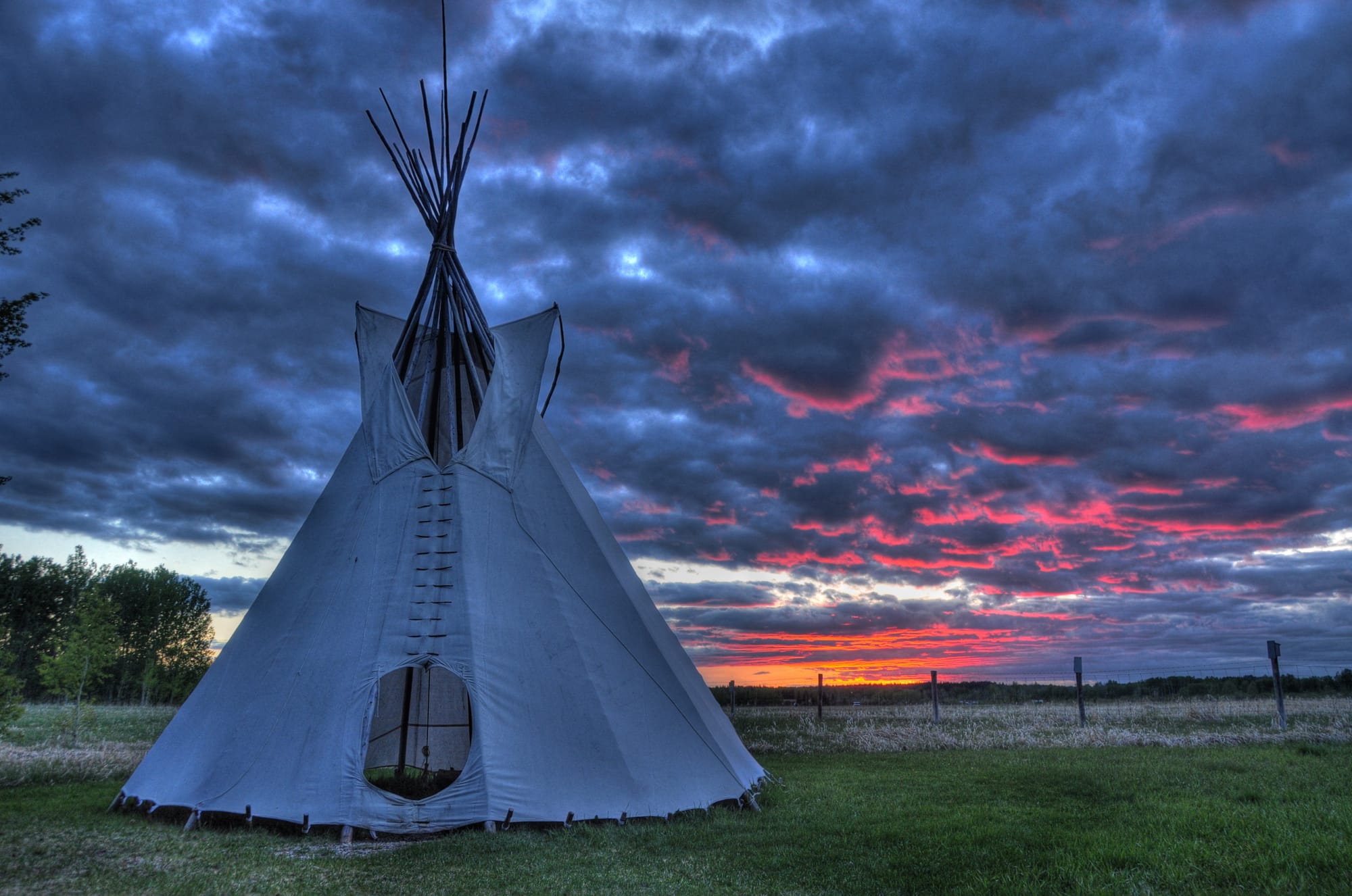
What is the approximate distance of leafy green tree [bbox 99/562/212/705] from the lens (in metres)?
47.2

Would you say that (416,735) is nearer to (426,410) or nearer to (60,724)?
(426,410)

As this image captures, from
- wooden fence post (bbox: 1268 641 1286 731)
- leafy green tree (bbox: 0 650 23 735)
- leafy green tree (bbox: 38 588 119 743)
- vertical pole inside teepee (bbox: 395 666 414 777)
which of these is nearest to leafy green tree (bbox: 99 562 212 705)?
leafy green tree (bbox: 38 588 119 743)

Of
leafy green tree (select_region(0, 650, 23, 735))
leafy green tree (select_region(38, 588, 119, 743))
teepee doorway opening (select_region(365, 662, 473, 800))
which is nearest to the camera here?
leafy green tree (select_region(0, 650, 23, 735))

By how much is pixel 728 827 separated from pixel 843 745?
855 centimetres

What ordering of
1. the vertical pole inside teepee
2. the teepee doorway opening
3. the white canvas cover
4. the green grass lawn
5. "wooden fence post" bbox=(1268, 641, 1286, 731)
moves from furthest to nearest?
"wooden fence post" bbox=(1268, 641, 1286, 731) → the teepee doorway opening → the vertical pole inside teepee → the white canvas cover → the green grass lawn

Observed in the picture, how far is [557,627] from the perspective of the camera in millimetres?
8648

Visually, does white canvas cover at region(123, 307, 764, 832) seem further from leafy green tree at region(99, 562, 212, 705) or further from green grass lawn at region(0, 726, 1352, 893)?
leafy green tree at region(99, 562, 212, 705)

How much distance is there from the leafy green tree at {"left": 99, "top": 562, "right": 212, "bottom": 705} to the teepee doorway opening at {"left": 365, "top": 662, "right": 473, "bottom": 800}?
142 ft

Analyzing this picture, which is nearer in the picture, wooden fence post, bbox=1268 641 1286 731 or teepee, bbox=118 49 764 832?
teepee, bbox=118 49 764 832

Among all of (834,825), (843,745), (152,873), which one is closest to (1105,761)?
(843,745)

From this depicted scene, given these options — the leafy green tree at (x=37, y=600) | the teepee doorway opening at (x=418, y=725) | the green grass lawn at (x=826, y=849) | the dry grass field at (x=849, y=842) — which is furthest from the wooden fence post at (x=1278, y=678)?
the leafy green tree at (x=37, y=600)

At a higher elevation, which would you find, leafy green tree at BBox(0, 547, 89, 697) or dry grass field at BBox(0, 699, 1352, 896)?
leafy green tree at BBox(0, 547, 89, 697)

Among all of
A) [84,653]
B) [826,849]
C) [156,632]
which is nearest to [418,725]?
[826,849]

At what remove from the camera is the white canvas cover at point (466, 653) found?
24.3 ft
